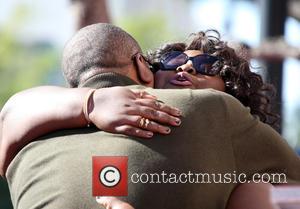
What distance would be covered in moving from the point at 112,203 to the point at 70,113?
345 mm

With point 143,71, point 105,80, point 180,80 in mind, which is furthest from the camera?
point 180,80

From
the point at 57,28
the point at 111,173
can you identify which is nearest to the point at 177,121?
the point at 111,173

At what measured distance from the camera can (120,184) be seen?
2844 mm

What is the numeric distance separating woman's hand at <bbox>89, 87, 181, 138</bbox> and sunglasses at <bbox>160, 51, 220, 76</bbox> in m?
0.46

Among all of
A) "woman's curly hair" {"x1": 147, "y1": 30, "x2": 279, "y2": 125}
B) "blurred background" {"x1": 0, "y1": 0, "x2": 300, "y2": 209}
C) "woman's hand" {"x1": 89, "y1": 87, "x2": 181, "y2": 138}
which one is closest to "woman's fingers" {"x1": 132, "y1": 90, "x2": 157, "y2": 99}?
"woman's hand" {"x1": 89, "y1": 87, "x2": 181, "y2": 138}

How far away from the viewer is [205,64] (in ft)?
11.0

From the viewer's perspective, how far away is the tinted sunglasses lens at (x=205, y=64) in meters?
3.34

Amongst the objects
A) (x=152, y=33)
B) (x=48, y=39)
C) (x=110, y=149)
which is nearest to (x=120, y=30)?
(x=110, y=149)

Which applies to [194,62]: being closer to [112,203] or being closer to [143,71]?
[143,71]

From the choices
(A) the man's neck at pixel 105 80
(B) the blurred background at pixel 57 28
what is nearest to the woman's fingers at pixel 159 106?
(A) the man's neck at pixel 105 80

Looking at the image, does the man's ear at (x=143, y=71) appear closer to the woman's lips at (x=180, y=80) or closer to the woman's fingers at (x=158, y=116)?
the woman's lips at (x=180, y=80)

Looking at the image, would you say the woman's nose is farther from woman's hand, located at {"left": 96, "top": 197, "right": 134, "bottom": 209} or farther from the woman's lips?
woman's hand, located at {"left": 96, "top": 197, "right": 134, "bottom": 209}

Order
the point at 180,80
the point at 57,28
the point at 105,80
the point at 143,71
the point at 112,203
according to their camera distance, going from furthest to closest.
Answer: the point at 57,28
the point at 180,80
the point at 143,71
the point at 105,80
the point at 112,203

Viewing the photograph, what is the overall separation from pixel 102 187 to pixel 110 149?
123 millimetres
